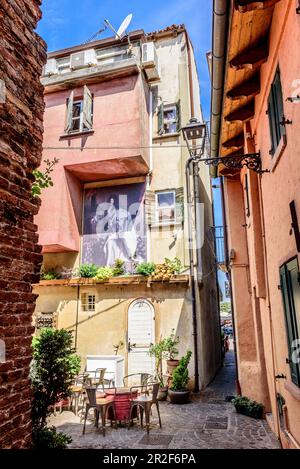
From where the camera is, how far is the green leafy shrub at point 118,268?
12633mm

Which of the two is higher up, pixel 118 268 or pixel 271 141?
pixel 271 141

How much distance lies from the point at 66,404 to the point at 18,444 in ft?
25.2

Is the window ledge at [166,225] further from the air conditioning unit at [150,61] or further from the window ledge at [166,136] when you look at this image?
the air conditioning unit at [150,61]

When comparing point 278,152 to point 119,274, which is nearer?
point 278,152

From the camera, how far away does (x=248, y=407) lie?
8.05 metres

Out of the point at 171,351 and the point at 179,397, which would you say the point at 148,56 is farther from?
the point at 179,397

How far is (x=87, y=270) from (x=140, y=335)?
323cm

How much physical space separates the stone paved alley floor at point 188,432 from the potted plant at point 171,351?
55.4 inches

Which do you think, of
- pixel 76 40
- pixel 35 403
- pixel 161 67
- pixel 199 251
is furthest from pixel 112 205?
pixel 35 403

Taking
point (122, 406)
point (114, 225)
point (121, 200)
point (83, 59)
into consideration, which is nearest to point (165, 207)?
point (121, 200)

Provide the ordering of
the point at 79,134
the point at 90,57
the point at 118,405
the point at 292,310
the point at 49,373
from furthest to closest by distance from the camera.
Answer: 1. the point at 90,57
2. the point at 79,134
3. the point at 118,405
4. the point at 49,373
5. the point at 292,310

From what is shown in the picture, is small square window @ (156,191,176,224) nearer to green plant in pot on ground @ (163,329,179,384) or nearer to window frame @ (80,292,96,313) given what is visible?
window frame @ (80,292,96,313)

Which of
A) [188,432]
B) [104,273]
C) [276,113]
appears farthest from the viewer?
[104,273]

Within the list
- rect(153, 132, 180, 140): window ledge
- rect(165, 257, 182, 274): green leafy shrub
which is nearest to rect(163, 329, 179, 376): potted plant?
rect(165, 257, 182, 274): green leafy shrub
